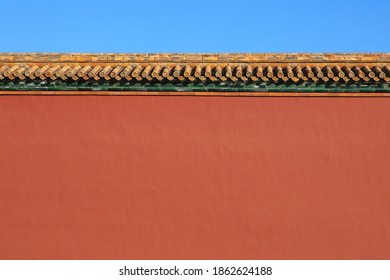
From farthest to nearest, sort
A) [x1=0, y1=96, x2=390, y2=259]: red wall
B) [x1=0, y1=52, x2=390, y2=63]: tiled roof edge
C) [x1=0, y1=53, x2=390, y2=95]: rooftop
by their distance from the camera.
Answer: [x1=0, y1=52, x2=390, y2=63]: tiled roof edge, [x1=0, y1=53, x2=390, y2=95]: rooftop, [x1=0, y1=96, x2=390, y2=259]: red wall

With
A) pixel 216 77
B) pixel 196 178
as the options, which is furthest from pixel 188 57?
pixel 196 178

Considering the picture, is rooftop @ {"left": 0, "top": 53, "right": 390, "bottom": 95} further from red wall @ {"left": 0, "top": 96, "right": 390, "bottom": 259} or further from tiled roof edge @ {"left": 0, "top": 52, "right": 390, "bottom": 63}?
red wall @ {"left": 0, "top": 96, "right": 390, "bottom": 259}

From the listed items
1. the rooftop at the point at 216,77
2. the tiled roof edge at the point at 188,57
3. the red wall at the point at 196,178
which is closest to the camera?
the red wall at the point at 196,178

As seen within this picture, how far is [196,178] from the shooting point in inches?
226

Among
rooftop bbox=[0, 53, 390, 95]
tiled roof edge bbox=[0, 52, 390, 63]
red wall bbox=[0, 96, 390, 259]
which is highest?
tiled roof edge bbox=[0, 52, 390, 63]

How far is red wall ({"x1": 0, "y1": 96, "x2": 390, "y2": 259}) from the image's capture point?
18.5 feet

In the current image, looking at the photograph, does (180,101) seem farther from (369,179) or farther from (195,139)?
(369,179)

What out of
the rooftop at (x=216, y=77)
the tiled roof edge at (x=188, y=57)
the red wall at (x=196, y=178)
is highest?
the tiled roof edge at (x=188, y=57)

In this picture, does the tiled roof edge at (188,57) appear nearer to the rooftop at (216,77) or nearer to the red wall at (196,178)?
the rooftop at (216,77)

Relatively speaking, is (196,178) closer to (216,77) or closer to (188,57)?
(216,77)

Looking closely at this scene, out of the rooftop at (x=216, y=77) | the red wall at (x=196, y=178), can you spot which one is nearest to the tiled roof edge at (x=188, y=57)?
the rooftop at (x=216, y=77)

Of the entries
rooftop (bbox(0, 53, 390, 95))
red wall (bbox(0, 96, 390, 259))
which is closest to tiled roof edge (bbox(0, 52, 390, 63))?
rooftop (bbox(0, 53, 390, 95))

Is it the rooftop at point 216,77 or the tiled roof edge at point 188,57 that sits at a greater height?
the tiled roof edge at point 188,57

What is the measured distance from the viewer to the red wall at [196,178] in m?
5.65
